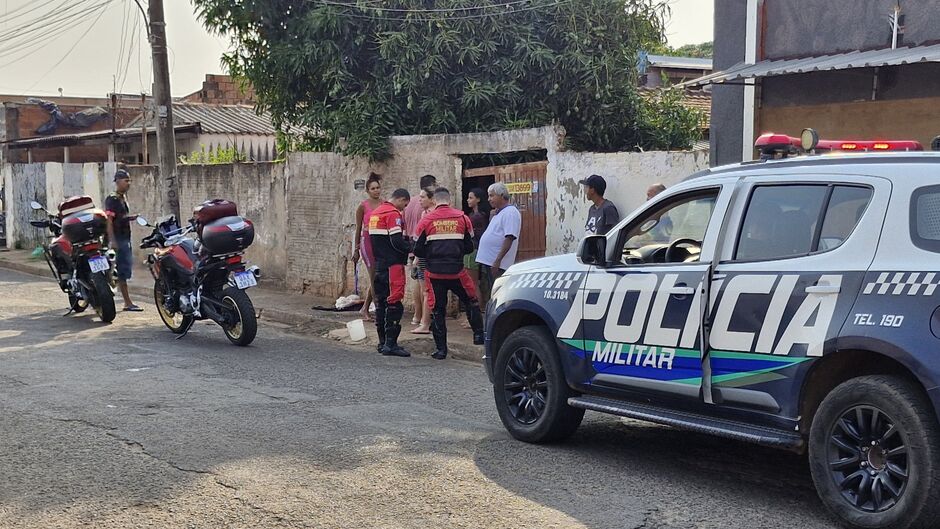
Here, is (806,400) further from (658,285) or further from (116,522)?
(116,522)

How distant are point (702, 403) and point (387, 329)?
19.5ft

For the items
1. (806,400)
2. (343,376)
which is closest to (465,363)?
(343,376)

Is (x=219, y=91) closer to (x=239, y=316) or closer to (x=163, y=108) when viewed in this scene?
(x=163, y=108)

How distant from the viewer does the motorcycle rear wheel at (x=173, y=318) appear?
1238 centimetres

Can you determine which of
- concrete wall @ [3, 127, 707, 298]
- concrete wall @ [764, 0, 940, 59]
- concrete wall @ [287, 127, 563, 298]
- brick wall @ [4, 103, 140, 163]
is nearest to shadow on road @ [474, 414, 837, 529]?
concrete wall @ [3, 127, 707, 298]

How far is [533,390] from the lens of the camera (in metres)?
7.28

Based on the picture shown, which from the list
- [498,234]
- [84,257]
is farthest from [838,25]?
[84,257]

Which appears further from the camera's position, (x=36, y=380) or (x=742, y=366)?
(x=36, y=380)

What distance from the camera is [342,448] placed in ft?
22.6

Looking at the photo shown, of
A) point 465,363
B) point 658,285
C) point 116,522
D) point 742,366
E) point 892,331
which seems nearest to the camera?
point 892,331

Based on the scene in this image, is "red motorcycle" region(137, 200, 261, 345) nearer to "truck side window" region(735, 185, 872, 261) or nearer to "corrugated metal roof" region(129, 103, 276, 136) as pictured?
"truck side window" region(735, 185, 872, 261)

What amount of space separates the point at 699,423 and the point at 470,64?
383 inches

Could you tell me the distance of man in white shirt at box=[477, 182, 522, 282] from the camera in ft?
39.1

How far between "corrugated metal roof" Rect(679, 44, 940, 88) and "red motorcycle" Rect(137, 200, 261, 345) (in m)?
5.03
